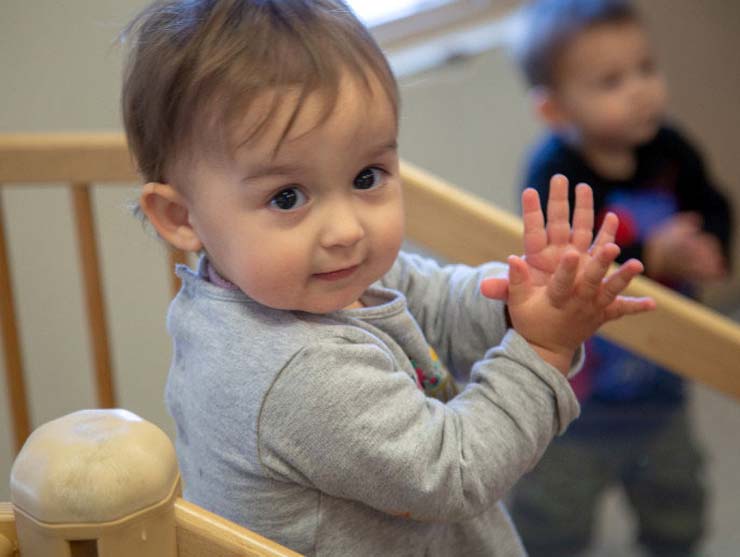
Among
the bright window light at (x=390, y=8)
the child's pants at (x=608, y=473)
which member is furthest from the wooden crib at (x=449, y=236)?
the bright window light at (x=390, y=8)

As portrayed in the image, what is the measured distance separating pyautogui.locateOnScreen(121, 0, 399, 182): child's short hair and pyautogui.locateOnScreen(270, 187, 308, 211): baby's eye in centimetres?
5

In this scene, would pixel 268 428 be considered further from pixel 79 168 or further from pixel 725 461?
pixel 725 461

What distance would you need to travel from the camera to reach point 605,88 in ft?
4.97

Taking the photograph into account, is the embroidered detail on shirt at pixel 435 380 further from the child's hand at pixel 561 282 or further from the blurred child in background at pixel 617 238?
the blurred child in background at pixel 617 238

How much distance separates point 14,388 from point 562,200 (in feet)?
2.30

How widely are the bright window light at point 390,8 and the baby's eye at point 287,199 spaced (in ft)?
4.50

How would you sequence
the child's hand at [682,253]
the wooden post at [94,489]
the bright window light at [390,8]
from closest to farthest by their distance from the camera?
the wooden post at [94,489] → the child's hand at [682,253] → the bright window light at [390,8]

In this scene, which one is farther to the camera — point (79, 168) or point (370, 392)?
point (79, 168)

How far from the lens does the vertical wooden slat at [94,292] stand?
104cm

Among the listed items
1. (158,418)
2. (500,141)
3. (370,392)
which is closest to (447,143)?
(500,141)

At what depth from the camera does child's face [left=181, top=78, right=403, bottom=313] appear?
61cm

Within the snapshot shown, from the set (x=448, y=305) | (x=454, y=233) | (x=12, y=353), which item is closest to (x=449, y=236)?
(x=454, y=233)

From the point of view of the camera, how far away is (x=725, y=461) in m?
2.03

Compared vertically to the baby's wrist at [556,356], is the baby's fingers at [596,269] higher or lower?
higher
